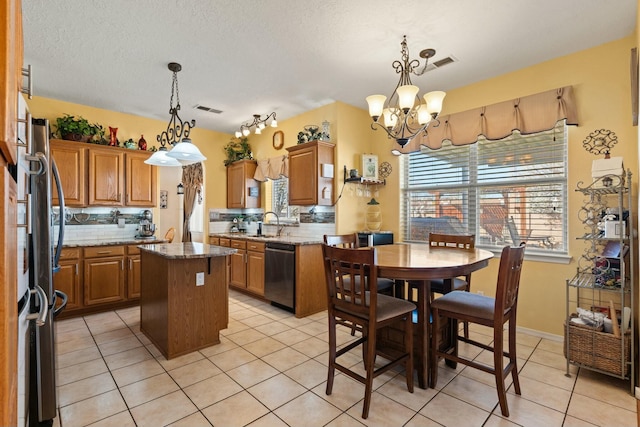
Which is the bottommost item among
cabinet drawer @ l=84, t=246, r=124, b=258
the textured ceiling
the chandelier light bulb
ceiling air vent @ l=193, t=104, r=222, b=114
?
cabinet drawer @ l=84, t=246, r=124, b=258

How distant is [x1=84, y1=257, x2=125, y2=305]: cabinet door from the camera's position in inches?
153

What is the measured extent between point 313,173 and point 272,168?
4.08 ft

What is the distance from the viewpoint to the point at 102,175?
4.27m

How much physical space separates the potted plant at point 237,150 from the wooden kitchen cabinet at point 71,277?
2.80 metres

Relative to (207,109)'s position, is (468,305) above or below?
below

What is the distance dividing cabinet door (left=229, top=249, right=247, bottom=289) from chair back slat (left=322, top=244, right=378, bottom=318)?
277 centimetres

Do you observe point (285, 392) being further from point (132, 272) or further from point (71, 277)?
point (71, 277)

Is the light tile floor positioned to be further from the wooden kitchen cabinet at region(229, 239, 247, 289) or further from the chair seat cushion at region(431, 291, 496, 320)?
the wooden kitchen cabinet at region(229, 239, 247, 289)

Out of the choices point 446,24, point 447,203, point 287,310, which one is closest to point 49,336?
point 287,310

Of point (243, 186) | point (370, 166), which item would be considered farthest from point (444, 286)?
point (243, 186)

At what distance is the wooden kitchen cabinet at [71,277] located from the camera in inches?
146

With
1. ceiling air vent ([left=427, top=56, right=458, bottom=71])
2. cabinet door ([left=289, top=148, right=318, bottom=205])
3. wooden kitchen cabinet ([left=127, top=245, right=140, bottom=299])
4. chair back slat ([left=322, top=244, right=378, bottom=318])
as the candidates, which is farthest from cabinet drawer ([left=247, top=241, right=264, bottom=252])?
ceiling air vent ([left=427, top=56, right=458, bottom=71])

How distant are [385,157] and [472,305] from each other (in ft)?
9.06

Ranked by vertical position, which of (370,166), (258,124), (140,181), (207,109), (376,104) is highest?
(207,109)
